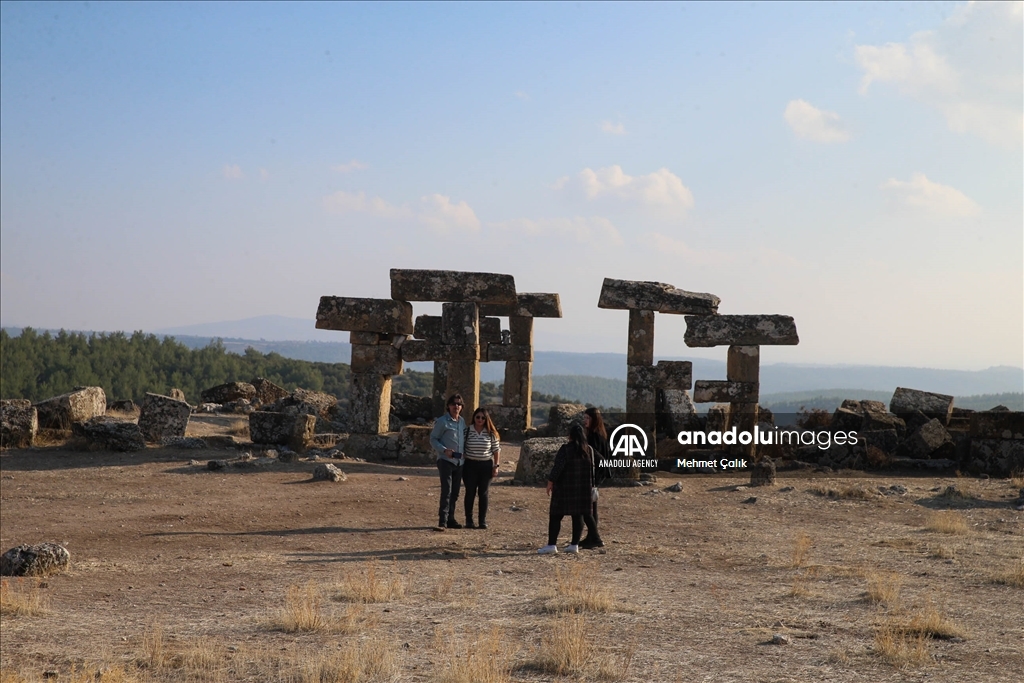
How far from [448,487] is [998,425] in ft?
42.8

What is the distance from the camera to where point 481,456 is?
14016 millimetres

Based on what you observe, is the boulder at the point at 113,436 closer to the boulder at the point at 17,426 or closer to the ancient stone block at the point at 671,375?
the boulder at the point at 17,426

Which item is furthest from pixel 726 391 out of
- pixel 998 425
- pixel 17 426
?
pixel 17 426

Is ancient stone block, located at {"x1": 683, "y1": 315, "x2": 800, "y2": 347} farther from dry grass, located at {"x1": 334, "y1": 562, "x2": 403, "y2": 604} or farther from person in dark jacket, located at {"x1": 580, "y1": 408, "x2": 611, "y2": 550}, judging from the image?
dry grass, located at {"x1": 334, "y1": 562, "x2": 403, "y2": 604}

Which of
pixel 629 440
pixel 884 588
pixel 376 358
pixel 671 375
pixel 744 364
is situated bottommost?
pixel 884 588

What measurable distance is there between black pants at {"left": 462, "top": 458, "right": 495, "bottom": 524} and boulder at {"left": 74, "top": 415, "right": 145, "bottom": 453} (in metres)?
10.1

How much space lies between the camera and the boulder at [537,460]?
18.0 meters

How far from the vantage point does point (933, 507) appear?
16.4 metres

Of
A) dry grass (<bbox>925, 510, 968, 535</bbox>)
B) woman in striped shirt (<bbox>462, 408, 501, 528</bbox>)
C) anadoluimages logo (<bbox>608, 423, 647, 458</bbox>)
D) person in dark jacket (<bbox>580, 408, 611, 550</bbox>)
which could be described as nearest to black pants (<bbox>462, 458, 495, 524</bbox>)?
woman in striped shirt (<bbox>462, 408, 501, 528</bbox>)

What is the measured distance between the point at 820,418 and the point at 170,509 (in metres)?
15.0

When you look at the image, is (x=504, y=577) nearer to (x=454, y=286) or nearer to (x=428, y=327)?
(x=454, y=286)

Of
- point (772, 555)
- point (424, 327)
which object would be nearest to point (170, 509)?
point (772, 555)

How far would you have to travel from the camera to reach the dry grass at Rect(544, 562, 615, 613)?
31.3 feet

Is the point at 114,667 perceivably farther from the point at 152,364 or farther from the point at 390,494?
the point at 152,364
